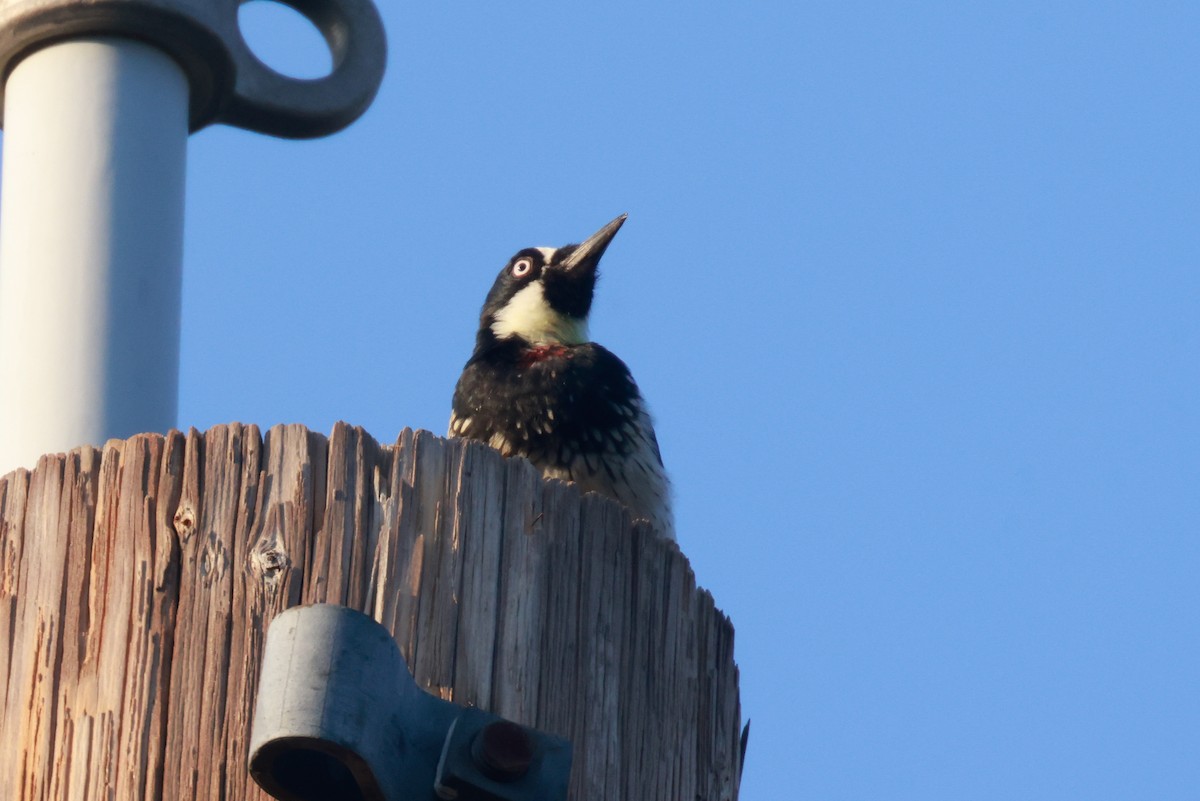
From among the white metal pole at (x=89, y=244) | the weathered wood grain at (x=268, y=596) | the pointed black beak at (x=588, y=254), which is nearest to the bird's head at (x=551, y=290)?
the pointed black beak at (x=588, y=254)

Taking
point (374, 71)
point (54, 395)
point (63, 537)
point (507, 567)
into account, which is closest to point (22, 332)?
point (54, 395)

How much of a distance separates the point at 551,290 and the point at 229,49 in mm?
2336

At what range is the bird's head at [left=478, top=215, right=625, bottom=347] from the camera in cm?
718

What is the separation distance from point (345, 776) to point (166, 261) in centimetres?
A: 251

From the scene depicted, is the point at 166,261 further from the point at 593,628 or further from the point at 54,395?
the point at 593,628

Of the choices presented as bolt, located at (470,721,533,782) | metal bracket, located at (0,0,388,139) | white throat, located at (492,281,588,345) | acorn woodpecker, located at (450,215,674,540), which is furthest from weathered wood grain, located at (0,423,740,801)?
white throat, located at (492,281,588,345)

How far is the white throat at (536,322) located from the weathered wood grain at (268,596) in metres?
3.92

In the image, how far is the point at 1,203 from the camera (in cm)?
498

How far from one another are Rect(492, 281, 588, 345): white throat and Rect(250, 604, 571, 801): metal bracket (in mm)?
4251

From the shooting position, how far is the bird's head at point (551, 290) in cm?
718

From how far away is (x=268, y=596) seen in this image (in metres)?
2.71

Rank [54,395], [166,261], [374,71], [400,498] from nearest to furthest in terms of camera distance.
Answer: [400,498] < [54,395] < [166,261] < [374,71]

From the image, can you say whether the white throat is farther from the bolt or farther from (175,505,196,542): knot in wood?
the bolt

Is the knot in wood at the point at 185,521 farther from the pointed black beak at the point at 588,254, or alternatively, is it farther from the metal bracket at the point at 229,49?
the pointed black beak at the point at 588,254
